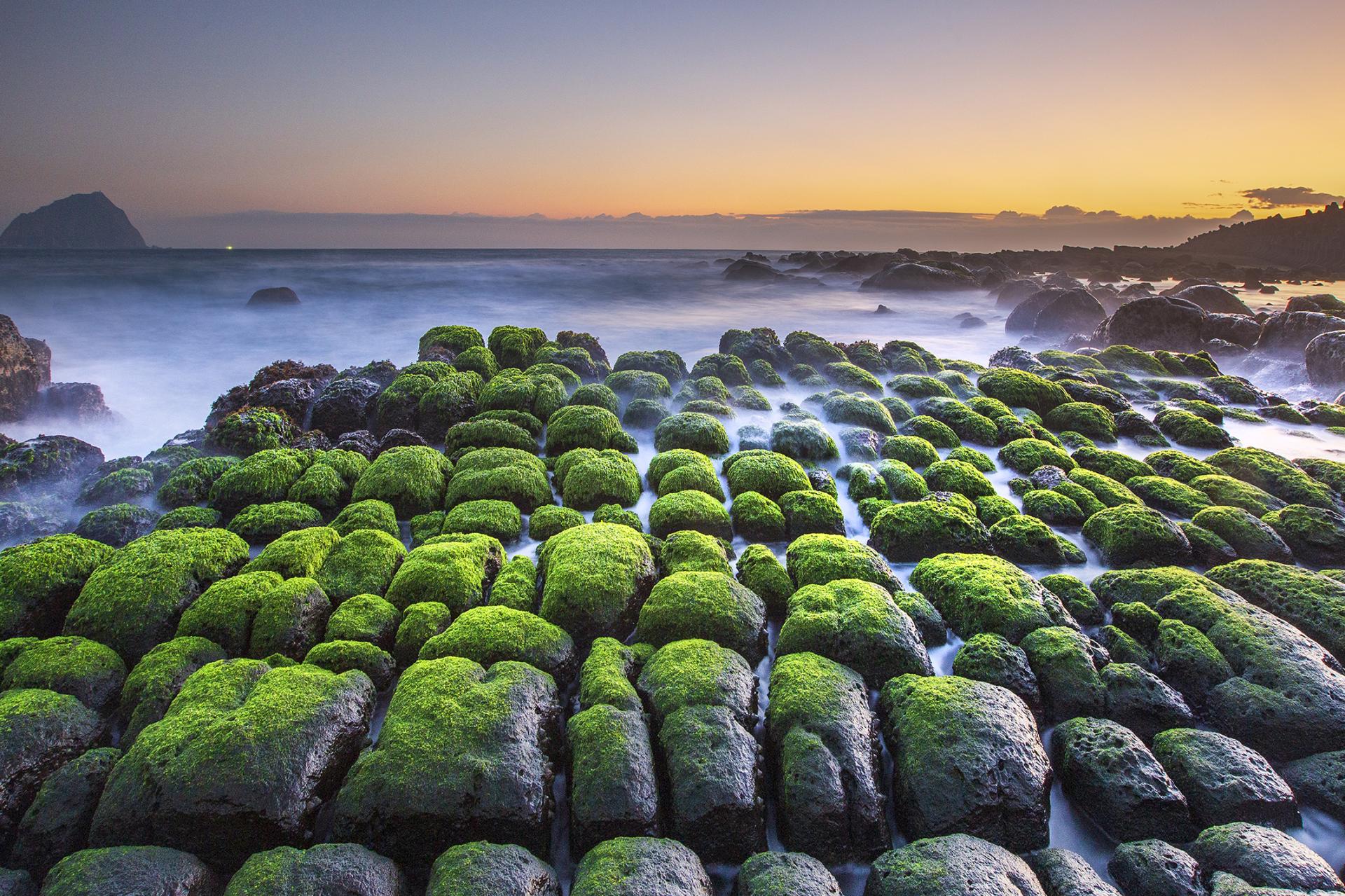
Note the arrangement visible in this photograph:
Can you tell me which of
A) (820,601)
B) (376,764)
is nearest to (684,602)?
(820,601)

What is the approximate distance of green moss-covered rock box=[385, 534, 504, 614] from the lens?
4.24 metres

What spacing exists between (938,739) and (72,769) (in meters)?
4.25

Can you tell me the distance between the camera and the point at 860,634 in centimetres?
387

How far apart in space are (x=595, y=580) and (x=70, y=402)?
1028cm

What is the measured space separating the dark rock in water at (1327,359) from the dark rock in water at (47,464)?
18.6 m

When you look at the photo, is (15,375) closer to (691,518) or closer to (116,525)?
(116,525)

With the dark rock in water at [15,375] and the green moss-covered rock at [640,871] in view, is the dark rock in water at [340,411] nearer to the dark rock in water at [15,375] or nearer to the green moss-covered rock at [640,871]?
the dark rock in water at [15,375]

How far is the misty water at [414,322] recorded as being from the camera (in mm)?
7930

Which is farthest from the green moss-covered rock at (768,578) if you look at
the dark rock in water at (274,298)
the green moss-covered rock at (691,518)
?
the dark rock in water at (274,298)

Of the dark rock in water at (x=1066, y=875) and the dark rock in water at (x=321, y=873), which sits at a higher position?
the dark rock in water at (x=321, y=873)

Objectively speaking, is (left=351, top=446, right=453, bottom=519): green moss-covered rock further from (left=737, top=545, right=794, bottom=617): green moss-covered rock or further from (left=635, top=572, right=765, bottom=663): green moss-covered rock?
(left=737, top=545, right=794, bottom=617): green moss-covered rock

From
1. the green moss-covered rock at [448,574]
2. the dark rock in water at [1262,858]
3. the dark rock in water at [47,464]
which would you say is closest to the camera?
the dark rock in water at [1262,858]

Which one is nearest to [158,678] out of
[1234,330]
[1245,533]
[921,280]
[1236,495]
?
[1245,533]

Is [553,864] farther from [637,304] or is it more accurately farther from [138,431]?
[637,304]
